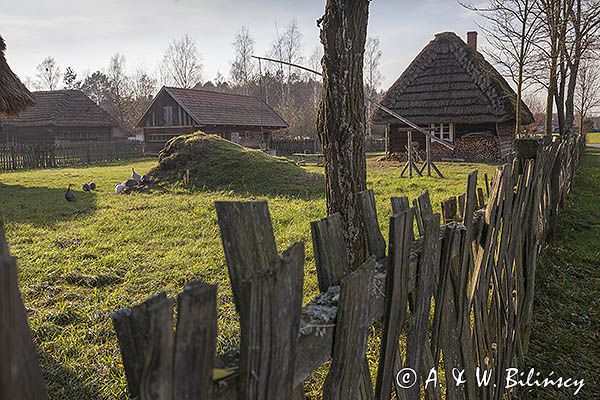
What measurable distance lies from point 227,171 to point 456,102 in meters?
12.2

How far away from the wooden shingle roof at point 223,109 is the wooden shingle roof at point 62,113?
8536 millimetres

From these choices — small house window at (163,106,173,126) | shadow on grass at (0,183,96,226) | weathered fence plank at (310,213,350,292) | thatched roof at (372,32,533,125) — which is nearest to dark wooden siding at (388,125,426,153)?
thatched roof at (372,32,533,125)

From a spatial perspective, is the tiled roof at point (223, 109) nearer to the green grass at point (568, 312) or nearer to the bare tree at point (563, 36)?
the bare tree at point (563, 36)

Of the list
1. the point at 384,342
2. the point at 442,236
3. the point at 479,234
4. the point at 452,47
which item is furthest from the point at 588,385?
the point at 452,47

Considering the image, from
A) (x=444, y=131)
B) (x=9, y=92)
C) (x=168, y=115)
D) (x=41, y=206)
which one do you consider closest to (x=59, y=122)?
(x=168, y=115)

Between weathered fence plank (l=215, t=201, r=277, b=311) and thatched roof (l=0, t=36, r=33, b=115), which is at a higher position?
thatched roof (l=0, t=36, r=33, b=115)

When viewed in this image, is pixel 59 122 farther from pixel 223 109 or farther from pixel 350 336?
pixel 350 336

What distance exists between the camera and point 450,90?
66.4 ft

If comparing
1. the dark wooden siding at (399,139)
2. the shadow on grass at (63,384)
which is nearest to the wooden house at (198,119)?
the dark wooden siding at (399,139)

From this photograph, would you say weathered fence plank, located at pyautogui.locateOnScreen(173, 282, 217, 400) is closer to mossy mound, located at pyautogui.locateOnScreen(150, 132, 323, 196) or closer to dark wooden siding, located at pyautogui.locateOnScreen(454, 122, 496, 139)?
mossy mound, located at pyautogui.locateOnScreen(150, 132, 323, 196)

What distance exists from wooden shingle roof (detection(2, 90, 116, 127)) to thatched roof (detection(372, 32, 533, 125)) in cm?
2329

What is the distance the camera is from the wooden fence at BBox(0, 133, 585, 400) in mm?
702

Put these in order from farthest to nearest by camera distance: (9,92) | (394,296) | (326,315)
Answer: (9,92) < (394,296) < (326,315)

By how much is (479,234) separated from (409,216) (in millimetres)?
951
